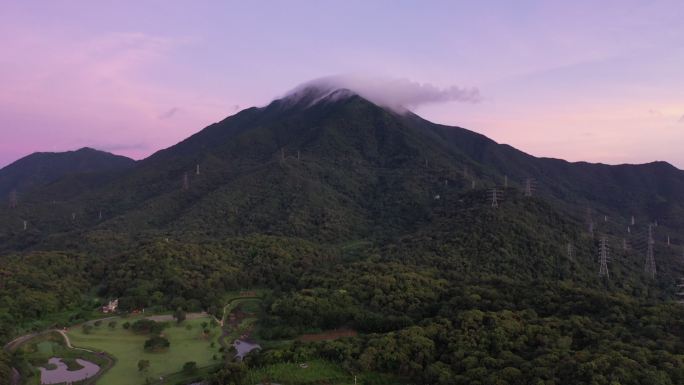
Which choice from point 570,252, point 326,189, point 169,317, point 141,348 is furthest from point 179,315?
point 326,189

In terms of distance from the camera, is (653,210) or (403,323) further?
(653,210)

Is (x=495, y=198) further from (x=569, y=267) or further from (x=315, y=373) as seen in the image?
(x=315, y=373)

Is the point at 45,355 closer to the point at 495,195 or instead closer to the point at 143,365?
the point at 143,365

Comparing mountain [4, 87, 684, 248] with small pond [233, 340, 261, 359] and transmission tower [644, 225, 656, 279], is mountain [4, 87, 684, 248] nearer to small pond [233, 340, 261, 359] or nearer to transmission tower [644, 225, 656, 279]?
transmission tower [644, 225, 656, 279]

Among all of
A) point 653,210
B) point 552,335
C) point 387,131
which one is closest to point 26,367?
point 552,335

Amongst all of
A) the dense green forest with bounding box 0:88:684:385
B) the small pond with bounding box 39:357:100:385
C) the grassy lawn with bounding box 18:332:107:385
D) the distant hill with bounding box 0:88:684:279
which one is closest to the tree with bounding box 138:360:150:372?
the small pond with bounding box 39:357:100:385

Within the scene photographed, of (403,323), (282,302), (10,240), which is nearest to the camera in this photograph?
(403,323)

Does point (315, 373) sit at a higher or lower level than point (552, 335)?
lower

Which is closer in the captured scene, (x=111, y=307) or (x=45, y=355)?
(x=45, y=355)
